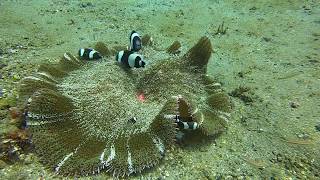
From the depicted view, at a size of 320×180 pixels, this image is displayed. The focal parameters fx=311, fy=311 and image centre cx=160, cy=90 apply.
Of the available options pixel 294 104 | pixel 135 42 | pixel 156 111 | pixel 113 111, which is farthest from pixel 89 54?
pixel 294 104

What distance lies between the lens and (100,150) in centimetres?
327

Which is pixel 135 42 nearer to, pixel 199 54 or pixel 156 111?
pixel 199 54

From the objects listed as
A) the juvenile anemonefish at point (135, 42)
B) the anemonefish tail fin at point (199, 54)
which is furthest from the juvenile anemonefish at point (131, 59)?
the anemonefish tail fin at point (199, 54)

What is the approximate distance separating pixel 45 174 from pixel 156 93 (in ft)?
5.17

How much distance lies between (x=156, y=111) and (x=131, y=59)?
77 cm

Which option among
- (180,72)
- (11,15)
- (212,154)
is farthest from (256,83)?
(11,15)

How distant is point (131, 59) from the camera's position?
3980 millimetres

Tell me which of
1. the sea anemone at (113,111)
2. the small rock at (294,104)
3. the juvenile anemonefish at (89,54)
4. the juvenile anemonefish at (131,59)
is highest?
the juvenile anemonefish at (131,59)

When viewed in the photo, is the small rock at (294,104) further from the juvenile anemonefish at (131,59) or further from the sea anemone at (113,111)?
the juvenile anemonefish at (131,59)

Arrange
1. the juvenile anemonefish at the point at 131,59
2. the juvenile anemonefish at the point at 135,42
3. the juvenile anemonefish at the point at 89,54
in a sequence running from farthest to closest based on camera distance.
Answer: the juvenile anemonefish at the point at 89,54
the juvenile anemonefish at the point at 135,42
the juvenile anemonefish at the point at 131,59

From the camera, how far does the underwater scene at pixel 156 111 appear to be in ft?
10.8

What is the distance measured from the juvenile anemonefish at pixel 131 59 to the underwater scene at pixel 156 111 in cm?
1

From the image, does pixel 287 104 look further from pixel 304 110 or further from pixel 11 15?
pixel 11 15

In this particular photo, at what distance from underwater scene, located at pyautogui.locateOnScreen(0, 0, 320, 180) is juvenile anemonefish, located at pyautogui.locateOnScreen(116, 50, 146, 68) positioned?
13 mm
